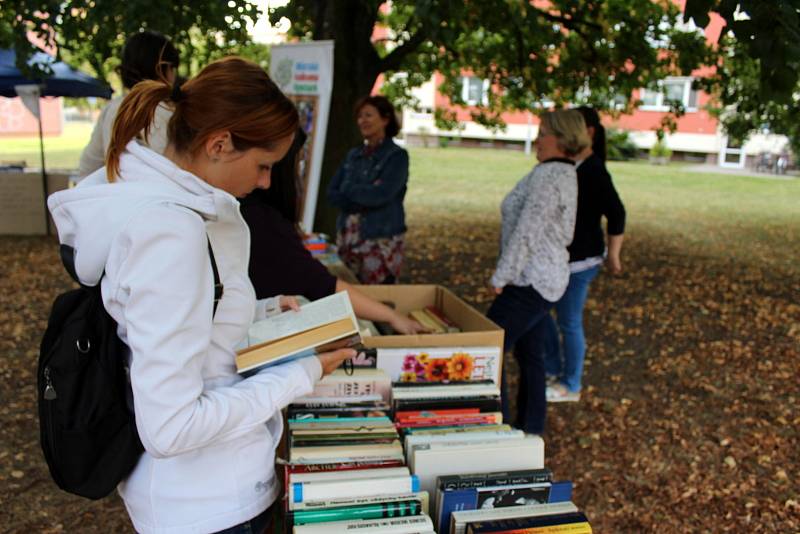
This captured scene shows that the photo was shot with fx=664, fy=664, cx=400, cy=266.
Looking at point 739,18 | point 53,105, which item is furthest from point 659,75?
point 53,105

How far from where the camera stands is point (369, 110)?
13.6 feet

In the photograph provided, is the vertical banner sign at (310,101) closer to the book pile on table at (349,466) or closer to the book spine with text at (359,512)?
the book pile on table at (349,466)

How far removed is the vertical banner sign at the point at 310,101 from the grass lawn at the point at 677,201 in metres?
6.96

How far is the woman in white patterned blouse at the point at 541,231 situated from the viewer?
3.17 m

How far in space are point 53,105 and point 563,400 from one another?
36.8 m

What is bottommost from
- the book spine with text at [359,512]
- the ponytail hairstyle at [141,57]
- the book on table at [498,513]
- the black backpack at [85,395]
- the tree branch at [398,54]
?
the book on table at [498,513]

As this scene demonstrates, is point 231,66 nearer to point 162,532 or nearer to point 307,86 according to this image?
point 162,532

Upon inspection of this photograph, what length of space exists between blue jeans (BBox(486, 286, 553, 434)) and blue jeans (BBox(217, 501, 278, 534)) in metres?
1.87

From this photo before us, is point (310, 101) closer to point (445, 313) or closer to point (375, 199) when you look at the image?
point (375, 199)

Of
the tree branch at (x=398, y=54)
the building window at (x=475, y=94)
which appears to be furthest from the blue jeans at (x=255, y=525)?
the building window at (x=475, y=94)

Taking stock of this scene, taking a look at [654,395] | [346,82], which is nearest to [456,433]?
[654,395]

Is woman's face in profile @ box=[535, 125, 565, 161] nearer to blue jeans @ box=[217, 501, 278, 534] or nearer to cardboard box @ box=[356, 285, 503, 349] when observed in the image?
cardboard box @ box=[356, 285, 503, 349]

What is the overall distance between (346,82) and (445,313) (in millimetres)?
4858

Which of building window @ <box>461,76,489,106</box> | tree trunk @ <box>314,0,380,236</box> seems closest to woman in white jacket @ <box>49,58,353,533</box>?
tree trunk @ <box>314,0,380,236</box>
